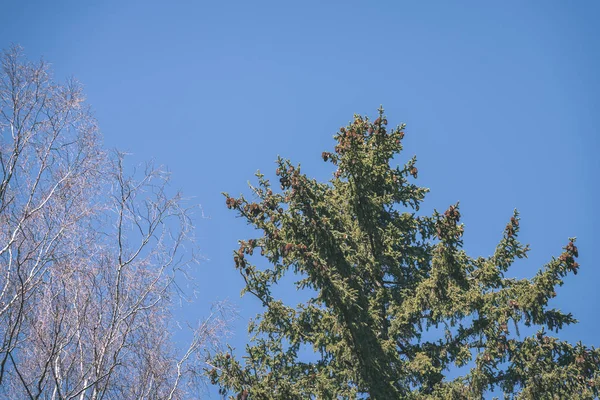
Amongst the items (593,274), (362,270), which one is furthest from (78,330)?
(593,274)

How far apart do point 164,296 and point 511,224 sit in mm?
6003

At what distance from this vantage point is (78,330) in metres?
10.1

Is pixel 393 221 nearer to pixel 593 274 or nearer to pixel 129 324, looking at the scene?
pixel 129 324

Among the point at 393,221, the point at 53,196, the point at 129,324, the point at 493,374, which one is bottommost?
the point at 493,374

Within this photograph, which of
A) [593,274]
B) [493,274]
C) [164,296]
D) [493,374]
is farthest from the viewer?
[593,274]

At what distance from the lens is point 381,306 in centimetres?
1304

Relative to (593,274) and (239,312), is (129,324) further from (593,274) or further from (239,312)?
(593,274)

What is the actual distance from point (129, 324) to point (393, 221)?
240 inches

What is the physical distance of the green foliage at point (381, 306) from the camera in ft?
36.3

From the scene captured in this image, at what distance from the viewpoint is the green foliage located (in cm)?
1107

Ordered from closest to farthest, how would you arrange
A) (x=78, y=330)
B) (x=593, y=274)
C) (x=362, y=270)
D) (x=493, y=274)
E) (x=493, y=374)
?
(x=78, y=330) < (x=493, y=374) < (x=493, y=274) < (x=362, y=270) < (x=593, y=274)

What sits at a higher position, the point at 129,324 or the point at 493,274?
the point at 493,274

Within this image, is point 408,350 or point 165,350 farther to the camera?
point 408,350

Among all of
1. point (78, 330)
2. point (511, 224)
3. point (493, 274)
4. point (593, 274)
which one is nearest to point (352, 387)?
point (493, 274)
